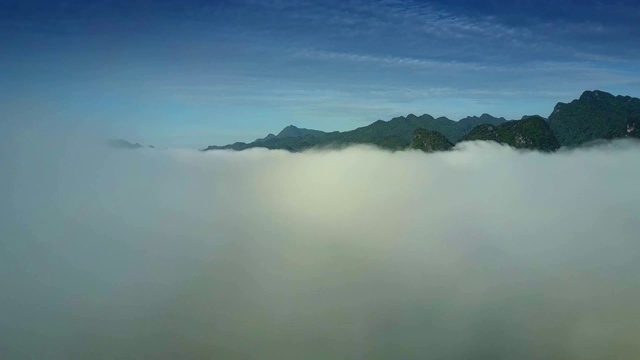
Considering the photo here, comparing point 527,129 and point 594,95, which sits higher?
point 594,95

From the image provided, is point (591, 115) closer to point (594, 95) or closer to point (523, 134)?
point (594, 95)

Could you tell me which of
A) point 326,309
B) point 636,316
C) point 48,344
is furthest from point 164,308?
point 636,316

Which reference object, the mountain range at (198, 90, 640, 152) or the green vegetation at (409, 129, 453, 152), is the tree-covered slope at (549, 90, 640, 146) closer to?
the mountain range at (198, 90, 640, 152)

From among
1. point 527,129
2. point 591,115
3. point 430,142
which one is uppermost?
point 591,115

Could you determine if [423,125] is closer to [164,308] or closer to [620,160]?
[620,160]

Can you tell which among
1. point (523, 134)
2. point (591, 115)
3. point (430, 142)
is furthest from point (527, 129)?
point (591, 115)

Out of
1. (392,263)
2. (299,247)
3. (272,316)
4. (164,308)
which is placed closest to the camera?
(272,316)

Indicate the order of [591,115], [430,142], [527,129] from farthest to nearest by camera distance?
[591,115], [430,142], [527,129]
